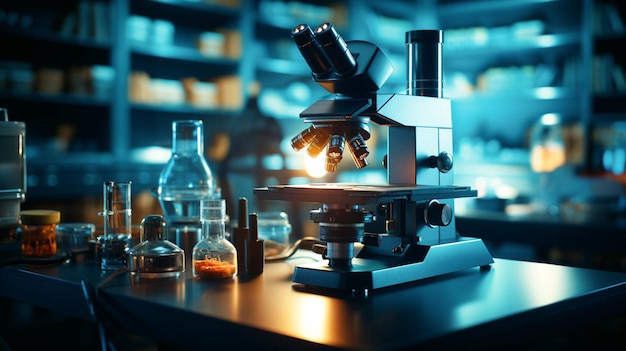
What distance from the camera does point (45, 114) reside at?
4.74 metres

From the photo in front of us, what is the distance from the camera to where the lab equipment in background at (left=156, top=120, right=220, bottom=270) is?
1706 mm

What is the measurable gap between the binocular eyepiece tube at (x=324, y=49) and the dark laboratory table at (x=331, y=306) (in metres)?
0.40

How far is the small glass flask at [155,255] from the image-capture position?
1321mm

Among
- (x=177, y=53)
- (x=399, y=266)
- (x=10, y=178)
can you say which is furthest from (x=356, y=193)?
(x=177, y=53)

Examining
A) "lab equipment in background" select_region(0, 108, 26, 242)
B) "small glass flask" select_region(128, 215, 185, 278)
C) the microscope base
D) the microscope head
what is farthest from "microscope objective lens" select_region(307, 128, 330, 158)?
"lab equipment in background" select_region(0, 108, 26, 242)

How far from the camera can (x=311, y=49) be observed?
1311 mm

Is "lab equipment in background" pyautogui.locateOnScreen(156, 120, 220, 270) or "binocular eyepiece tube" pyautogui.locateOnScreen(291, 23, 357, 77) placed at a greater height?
"binocular eyepiece tube" pyautogui.locateOnScreen(291, 23, 357, 77)

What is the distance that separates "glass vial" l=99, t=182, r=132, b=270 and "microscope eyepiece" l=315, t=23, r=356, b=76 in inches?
20.6

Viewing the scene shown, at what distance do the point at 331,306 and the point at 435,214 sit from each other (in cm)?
38

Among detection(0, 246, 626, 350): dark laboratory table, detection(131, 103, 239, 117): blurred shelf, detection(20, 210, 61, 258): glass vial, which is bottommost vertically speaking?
detection(0, 246, 626, 350): dark laboratory table

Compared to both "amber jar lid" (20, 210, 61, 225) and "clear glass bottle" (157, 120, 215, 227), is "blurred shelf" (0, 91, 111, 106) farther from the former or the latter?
"amber jar lid" (20, 210, 61, 225)

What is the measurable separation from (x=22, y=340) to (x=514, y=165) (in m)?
4.00

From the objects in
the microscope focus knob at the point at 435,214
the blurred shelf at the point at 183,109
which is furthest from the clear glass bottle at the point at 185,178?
the blurred shelf at the point at 183,109

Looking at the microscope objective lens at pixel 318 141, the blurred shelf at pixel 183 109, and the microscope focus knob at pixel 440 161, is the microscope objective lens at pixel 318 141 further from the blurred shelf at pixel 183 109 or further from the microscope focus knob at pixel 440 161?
the blurred shelf at pixel 183 109
